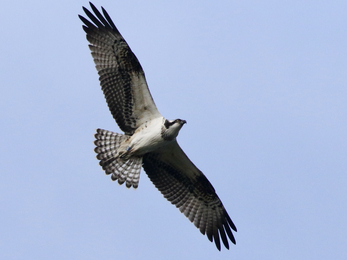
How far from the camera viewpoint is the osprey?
13.7 m

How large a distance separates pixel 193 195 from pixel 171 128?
7.08ft

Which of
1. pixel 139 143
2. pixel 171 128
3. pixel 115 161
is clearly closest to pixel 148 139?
pixel 139 143

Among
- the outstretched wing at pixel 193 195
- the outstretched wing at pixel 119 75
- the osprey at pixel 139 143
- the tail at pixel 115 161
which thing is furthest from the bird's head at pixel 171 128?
the outstretched wing at pixel 193 195

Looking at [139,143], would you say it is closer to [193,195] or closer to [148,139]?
[148,139]

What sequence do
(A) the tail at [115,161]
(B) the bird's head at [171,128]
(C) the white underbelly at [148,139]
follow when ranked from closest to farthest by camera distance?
(B) the bird's head at [171,128] < (C) the white underbelly at [148,139] < (A) the tail at [115,161]

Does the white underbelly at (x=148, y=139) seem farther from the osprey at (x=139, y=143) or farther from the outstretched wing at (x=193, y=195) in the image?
the outstretched wing at (x=193, y=195)

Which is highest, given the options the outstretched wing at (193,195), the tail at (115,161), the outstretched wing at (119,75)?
the outstretched wing at (119,75)

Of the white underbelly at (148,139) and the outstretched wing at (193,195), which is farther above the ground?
the white underbelly at (148,139)

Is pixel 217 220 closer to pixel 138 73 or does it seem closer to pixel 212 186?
pixel 212 186

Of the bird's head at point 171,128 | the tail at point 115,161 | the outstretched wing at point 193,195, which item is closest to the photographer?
the bird's head at point 171,128

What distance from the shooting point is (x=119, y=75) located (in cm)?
1368

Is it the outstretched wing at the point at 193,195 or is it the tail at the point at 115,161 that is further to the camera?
the outstretched wing at the point at 193,195

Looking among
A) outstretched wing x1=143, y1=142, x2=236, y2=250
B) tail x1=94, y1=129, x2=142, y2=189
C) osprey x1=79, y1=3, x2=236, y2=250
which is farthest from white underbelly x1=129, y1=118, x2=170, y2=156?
outstretched wing x1=143, y1=142, x2=236, y2=250

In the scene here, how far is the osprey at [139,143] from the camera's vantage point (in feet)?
44.9
